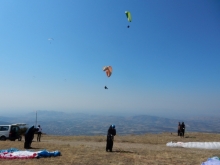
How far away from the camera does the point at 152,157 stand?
16.0 m

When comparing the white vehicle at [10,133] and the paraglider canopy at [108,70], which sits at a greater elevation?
the paraglider canopy at [108,70]

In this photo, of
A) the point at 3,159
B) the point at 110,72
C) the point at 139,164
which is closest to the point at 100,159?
the point at 139,164

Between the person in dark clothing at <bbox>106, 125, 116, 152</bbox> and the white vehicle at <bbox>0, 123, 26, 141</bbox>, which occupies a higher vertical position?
the person in dark clothing at <bbox>106, 125, 116, 152</bbox>

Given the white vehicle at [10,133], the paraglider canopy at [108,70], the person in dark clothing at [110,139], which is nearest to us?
the person in dark clothing at [110,139]

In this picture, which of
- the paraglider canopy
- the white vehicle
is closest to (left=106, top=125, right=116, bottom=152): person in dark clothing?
the paraglider canopy

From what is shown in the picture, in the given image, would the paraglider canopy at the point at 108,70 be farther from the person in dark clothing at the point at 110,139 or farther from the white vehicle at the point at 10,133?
the white vehicle at the point at 10,133

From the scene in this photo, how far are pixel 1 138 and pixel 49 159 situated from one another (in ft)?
58.3

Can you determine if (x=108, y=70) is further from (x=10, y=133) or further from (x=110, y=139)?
(x=10, y=133)

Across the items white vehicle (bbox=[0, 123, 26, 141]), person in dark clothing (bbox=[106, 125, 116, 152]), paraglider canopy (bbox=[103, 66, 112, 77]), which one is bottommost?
white vehicle (bbox=[0, 123, 26, 141])

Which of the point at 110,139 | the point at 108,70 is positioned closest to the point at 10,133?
the point at 108,70

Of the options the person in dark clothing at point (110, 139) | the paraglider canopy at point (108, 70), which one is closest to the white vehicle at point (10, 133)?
the paraglider canopy at point (108, 70)

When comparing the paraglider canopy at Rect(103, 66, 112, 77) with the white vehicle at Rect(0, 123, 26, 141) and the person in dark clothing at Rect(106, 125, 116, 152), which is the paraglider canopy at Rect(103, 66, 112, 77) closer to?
the person in dark clothing at Rect(106, 125, 116, 152)

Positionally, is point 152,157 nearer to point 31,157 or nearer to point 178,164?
point 178,164

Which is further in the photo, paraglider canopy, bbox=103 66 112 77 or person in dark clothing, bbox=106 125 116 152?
paraglider canopy, bbox=103 66 112 77
